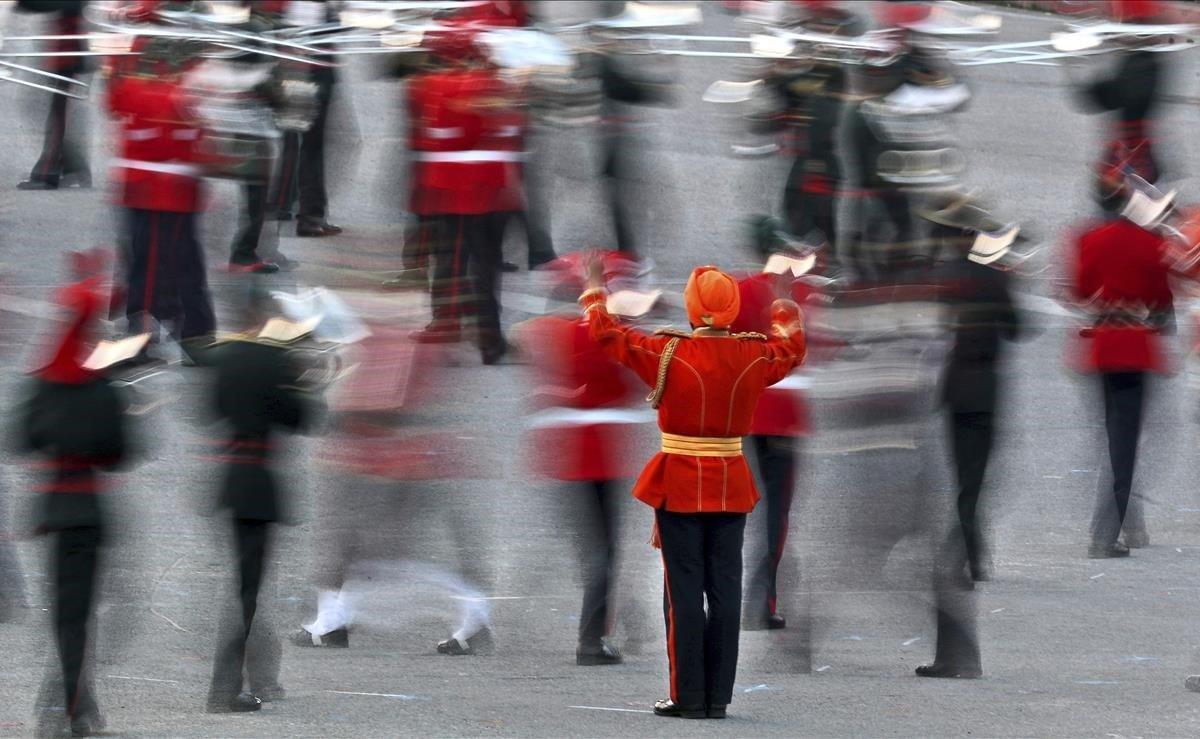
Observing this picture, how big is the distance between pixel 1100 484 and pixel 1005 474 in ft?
3.31

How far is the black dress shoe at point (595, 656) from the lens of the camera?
762 centimetres

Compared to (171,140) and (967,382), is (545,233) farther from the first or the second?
(967,382)

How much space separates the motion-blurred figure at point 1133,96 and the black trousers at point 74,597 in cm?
470

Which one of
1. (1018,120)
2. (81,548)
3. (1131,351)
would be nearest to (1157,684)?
(1131,351)

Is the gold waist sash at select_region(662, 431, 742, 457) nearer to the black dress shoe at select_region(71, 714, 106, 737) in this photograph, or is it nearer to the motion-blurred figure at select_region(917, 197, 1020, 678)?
the motion-blurred figure at select_region(917, 197, 1020, 678)

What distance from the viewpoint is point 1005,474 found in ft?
33.7

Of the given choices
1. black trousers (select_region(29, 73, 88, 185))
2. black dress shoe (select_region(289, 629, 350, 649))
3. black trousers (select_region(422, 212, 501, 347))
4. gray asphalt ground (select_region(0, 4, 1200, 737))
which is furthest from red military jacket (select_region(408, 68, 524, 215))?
black trousers (select_region(29, 73, 88, 185))

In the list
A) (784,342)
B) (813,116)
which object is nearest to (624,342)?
(784,342)

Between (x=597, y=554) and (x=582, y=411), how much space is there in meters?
0.49

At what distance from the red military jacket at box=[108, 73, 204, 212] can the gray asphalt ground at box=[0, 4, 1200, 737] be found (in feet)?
2.80

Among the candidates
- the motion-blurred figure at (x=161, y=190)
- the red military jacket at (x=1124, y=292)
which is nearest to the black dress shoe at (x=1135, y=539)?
the red military jacket at (x=1124, y=292)

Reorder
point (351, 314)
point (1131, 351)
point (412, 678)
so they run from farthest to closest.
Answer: point (1131, 351) < point (351, 314) < point (412, 678)

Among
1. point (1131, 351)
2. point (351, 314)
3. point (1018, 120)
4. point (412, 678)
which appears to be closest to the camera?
point (412, 678)

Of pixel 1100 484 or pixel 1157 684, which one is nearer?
pixel 1157 684
